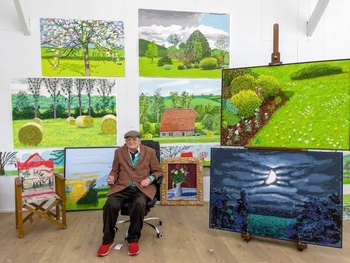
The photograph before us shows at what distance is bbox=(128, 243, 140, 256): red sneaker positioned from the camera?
2.71 m

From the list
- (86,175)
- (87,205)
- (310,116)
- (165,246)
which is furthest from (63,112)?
(310,116)

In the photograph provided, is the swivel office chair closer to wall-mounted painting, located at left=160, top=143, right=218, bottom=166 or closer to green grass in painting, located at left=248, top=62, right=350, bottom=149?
wall-mounted painting, located at left=160, top=143, right=218, bottom=166

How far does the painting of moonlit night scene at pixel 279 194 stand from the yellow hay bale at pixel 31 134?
7.51 ft

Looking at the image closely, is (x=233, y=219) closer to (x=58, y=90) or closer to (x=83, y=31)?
(x=58, y=90)

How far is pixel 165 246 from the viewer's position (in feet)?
9.52

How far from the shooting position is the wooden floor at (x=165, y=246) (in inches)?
105

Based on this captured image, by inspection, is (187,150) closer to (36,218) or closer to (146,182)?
(146,182)

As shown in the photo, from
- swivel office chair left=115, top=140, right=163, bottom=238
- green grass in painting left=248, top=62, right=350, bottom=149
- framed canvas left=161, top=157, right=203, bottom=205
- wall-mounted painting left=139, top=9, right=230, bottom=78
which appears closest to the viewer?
green grass in painting left=248, top=62, right=350, bottom=149

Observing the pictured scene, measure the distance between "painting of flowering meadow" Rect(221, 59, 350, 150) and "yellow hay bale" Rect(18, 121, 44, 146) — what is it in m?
2.37

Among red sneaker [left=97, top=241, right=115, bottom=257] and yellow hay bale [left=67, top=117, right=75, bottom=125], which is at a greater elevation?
yellow hay bale [left=67, top=117, right=75, bottom=125]

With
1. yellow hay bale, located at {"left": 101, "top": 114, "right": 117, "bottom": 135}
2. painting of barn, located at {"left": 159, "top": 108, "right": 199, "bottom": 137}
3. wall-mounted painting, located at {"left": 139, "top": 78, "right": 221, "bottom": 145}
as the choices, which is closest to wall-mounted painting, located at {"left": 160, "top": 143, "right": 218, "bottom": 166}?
wall-mounted painting, located at {"left": 139, "top": 78, "right": 221, "bottom": 145}

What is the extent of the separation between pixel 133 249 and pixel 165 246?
0.34m

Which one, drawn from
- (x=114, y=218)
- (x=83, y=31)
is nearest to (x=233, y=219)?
(x=114, y=218)

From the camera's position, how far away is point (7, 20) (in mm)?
3717
